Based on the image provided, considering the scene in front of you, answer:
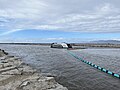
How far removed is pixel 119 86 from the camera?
1566 cm

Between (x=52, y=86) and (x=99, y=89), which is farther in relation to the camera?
(x=99, y=89)

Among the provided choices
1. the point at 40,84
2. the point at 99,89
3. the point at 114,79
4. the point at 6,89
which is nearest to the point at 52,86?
the point at 40,84

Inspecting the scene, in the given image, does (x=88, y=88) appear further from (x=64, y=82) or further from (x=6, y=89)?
(x=6, y=89)

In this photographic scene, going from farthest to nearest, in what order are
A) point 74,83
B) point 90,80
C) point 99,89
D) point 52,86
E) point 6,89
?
point 90,80 < point 74,83 < point 99,89 < point 52,86 < point 6,89

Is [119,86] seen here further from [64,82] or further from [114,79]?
[64,82]

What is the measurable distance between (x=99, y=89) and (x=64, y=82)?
3.80 metres

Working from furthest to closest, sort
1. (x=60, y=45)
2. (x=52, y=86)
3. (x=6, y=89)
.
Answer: (x=60, y=45), (x=52, y=86), (x=6, y=89)

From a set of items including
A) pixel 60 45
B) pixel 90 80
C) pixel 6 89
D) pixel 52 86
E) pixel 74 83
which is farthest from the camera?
pixel 60 45

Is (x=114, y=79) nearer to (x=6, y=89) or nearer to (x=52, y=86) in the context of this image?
(x=52, y=86)

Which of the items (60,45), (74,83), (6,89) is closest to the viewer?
(6,89)

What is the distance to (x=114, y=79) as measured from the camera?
60.2ft

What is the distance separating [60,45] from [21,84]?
76.4m

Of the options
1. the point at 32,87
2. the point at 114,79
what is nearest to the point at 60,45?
the point at 114,79

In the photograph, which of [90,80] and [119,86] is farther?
[90,80]
